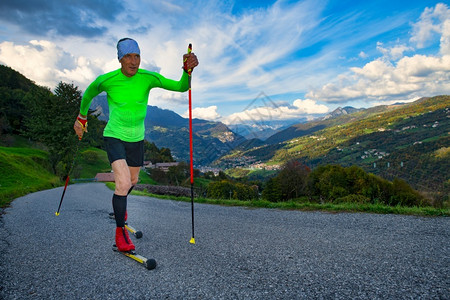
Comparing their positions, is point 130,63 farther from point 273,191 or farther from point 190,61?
point 273,191

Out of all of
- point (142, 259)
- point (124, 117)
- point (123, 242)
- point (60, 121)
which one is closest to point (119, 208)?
point (123, 242)

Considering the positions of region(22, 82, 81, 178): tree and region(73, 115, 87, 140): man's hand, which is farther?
region(22, 82, 81, 178): tree

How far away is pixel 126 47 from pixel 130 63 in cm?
25

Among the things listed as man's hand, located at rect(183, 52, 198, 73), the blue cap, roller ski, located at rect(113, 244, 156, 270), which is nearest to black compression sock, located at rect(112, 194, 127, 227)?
roller ski, located at rect(113, 244, 156, 270)

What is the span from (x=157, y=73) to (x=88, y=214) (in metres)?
4.93

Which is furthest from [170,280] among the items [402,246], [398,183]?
[398,183]

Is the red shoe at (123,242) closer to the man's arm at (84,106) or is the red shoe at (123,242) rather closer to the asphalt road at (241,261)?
the asphalt road at (241,261)

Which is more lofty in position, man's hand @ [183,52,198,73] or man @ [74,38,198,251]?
man's hand @ [183,52,198,73]

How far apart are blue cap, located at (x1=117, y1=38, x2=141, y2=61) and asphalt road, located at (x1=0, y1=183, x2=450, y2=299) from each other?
122 inches

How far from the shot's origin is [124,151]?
4.06m

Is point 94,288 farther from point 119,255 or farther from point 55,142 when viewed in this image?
point 55,142

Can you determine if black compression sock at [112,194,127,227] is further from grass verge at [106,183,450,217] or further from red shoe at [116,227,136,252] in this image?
grass verge at [106,183,450,217]

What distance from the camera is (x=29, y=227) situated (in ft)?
18.0

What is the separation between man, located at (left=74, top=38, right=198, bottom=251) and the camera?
12.9ft
